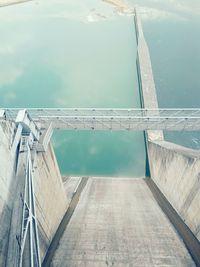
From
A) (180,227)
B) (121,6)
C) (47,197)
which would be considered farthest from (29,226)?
(121,6)

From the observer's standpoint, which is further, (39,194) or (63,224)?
(63,224)

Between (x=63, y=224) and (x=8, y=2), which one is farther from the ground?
(x=8, y=2)

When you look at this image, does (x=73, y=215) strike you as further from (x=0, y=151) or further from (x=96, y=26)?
(x=96, y=26)

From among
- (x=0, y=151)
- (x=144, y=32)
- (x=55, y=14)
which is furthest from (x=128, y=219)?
(x=55, y=14)

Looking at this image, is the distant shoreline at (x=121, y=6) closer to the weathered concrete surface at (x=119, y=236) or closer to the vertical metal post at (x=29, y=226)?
the weathered concrete surface at (x=119, y=236)

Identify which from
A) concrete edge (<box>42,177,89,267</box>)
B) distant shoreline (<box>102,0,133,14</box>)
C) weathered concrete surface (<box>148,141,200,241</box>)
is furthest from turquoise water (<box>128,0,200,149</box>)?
concrete edge (<box>42,177,89,267</box>)

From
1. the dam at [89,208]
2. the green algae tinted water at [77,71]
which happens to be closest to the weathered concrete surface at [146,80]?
the green algae tinted water at [77,71]

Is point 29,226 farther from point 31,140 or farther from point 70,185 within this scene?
point 70,185

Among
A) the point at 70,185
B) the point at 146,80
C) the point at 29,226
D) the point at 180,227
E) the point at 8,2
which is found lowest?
the point at 180,227
